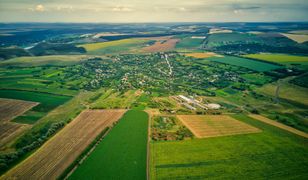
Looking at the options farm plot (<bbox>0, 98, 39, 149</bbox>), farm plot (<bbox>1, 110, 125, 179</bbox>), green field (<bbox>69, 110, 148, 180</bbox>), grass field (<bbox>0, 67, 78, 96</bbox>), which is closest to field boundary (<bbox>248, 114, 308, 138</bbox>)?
green field (<bbox>69, 110, 148, 180</bbox>)

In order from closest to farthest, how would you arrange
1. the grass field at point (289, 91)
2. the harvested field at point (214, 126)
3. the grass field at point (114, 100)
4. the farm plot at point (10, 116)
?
Answer: the farm plot at point (10, 116) → the harvested field at point (214, 126) → the grass field at point (114, 100) → the grass field at point (289, 91)

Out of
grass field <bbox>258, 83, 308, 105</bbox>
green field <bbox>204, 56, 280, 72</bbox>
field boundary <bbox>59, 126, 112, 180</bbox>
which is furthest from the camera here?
green field <bbox>204, 56, 280, 72</bbox>

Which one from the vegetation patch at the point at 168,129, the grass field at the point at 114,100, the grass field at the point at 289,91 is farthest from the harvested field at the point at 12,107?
the grass field at the point at 289,91

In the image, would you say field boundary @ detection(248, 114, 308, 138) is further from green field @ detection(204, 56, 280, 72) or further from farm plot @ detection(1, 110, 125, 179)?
green field @ detection(204, 56, 280, 72)

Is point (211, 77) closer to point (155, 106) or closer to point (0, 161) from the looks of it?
point (155, 106)

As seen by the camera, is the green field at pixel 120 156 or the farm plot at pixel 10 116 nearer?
the green field at pixel 120 156

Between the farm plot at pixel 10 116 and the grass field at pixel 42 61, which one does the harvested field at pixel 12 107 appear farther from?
the grass field at pixel 42 61
